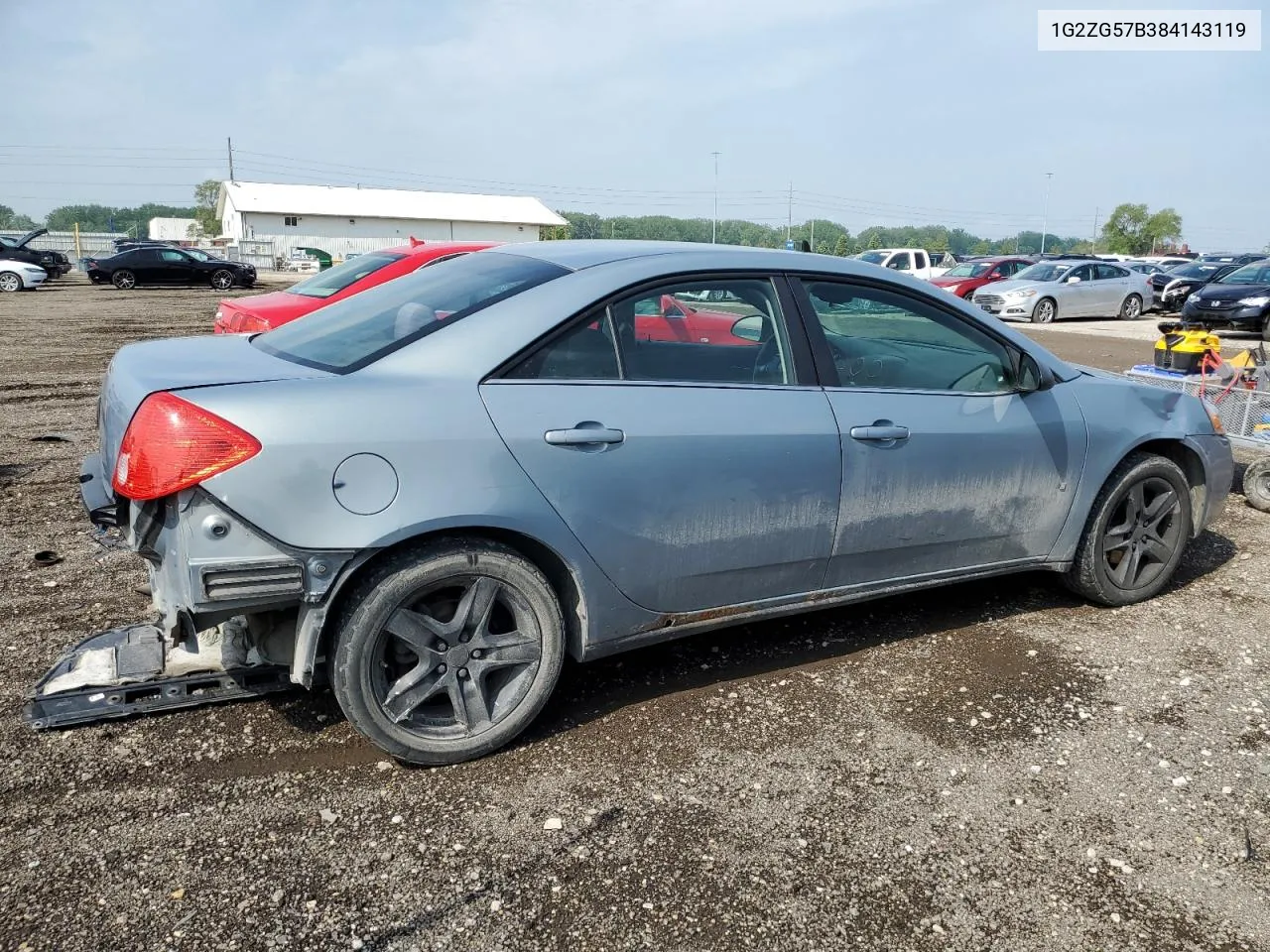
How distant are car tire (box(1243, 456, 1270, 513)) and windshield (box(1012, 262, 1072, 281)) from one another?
1808cm

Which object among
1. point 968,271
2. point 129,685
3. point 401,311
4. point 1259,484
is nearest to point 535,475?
point 401,311

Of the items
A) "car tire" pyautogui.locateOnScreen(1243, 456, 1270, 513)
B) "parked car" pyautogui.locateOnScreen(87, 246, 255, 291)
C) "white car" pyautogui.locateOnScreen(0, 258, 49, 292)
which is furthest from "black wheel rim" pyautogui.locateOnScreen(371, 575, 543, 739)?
"parked car" pyautogui.locateOnScreen(87, 246, 255, 291)

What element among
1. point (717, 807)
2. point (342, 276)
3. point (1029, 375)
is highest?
point (342, 276)

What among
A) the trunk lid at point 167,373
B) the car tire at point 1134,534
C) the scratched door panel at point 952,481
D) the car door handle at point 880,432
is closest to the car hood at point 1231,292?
the car tire at point 1134,534

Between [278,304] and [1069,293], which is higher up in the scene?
[1069,293]

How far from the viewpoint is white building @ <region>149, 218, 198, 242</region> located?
299ft

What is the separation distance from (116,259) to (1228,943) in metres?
33.2

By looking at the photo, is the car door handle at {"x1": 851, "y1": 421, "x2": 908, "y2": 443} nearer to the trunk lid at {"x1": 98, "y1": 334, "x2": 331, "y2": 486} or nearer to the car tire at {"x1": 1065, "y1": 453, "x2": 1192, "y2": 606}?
the car tire at {"x1": 1065, "y1": 453, "x2": 1192, "y2": 606}

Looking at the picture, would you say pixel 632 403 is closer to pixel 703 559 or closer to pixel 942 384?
pixel 703 559

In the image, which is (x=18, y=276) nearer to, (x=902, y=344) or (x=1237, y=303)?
(x=1237, y=303)

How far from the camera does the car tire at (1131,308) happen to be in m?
23.9

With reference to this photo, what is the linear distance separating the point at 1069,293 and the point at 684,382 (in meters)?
22.2

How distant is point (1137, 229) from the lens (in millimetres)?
103812

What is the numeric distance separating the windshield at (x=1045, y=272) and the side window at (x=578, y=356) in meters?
22.2
